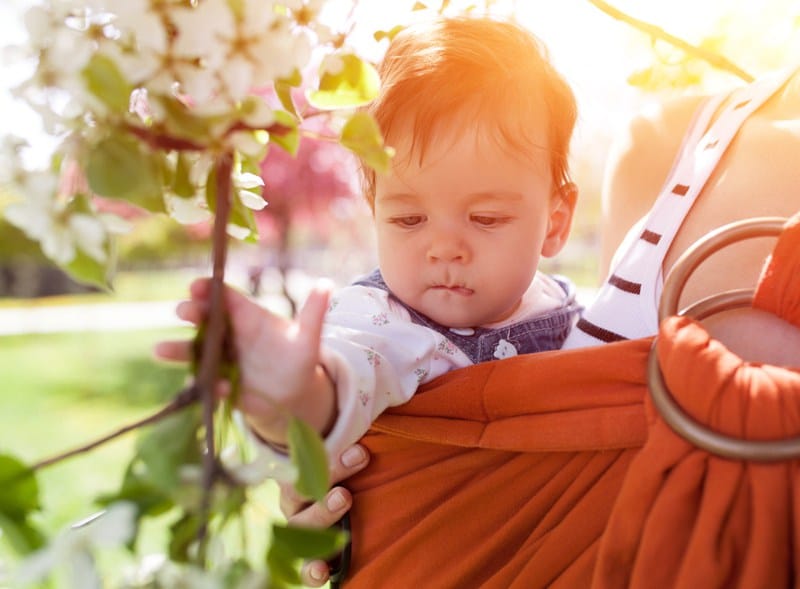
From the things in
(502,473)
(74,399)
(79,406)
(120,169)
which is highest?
(120,169)

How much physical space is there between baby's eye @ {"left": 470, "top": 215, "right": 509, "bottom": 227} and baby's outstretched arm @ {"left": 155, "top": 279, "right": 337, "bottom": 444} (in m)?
0.54

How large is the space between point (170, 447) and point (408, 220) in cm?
75

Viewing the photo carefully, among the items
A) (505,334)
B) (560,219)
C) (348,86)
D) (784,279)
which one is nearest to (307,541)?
(348,86)

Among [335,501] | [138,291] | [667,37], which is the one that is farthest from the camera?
[138,291]

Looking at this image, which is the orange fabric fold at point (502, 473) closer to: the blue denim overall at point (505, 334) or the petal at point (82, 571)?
the blue denim overall at point (505, 334)

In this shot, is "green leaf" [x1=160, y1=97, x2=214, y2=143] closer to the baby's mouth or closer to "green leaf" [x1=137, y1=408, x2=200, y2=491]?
"green leaf" [x1=137, y1=408, x2=200, y2=491]

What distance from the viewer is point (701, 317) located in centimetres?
112

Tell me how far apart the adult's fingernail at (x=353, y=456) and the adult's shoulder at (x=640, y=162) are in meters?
0.71

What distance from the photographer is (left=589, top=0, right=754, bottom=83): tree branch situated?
150 cm

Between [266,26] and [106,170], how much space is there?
187 mm

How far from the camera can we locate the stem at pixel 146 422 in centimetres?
71

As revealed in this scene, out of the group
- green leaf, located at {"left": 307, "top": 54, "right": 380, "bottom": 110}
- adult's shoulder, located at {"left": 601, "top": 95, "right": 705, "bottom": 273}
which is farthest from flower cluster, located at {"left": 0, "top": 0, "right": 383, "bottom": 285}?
adult's shoulder, located at {"left": 601, "top": 95, "right": 705, "bottom": 273}

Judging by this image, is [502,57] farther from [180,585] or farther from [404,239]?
[180,585]

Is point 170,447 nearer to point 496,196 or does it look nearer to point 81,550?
point 81,550
